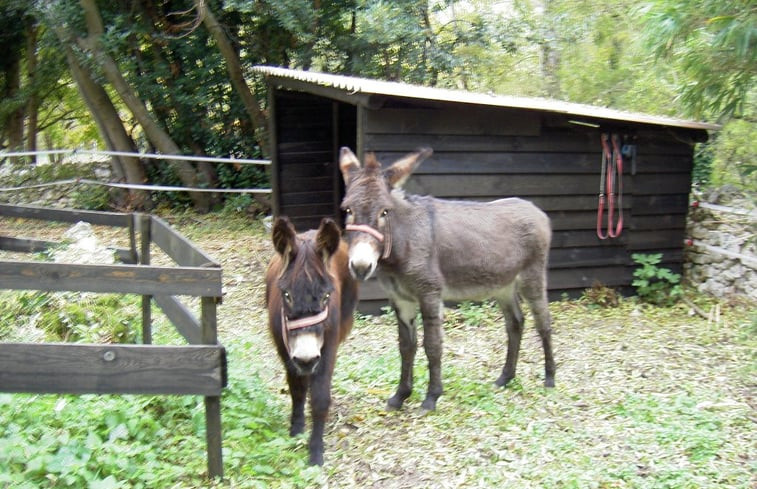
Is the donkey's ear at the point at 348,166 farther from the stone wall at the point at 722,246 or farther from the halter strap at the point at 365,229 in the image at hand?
the stone wall at the point at 722,246

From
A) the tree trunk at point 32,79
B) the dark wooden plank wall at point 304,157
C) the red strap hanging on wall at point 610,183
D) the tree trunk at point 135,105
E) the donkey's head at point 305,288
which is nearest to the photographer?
the donkey's head at point 305,288

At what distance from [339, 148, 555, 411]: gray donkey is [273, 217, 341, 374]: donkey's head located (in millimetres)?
369

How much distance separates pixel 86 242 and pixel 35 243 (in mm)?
479

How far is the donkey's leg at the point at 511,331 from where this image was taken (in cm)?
523

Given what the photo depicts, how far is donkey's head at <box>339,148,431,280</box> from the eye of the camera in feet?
13.4

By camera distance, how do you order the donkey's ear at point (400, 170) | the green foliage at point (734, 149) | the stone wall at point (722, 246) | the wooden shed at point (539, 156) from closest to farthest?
the donkey's ear at point (400, 170) → the wooden shed at point (539, 156) → the stone wall at point (722, 246) → the green foliage at point (734, 149)

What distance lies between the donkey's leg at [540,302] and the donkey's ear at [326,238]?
2.05 m

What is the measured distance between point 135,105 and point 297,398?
1098 cm

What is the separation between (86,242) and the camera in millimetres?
6559

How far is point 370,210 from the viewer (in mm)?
4242

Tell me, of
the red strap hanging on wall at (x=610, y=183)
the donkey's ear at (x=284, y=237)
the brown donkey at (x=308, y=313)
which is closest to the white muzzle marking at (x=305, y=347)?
the brown donkey at (x=308, y=313)

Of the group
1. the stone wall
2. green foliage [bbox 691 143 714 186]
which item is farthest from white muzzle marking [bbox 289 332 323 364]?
green foliage [bbox 691 143 714 186]

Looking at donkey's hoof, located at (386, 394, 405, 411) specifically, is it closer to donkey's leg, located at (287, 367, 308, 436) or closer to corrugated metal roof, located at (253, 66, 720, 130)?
donkey's leg, located at (287, 367, 308, 436)

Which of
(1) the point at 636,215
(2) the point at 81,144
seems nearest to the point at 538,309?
(1) the point at 636,215
